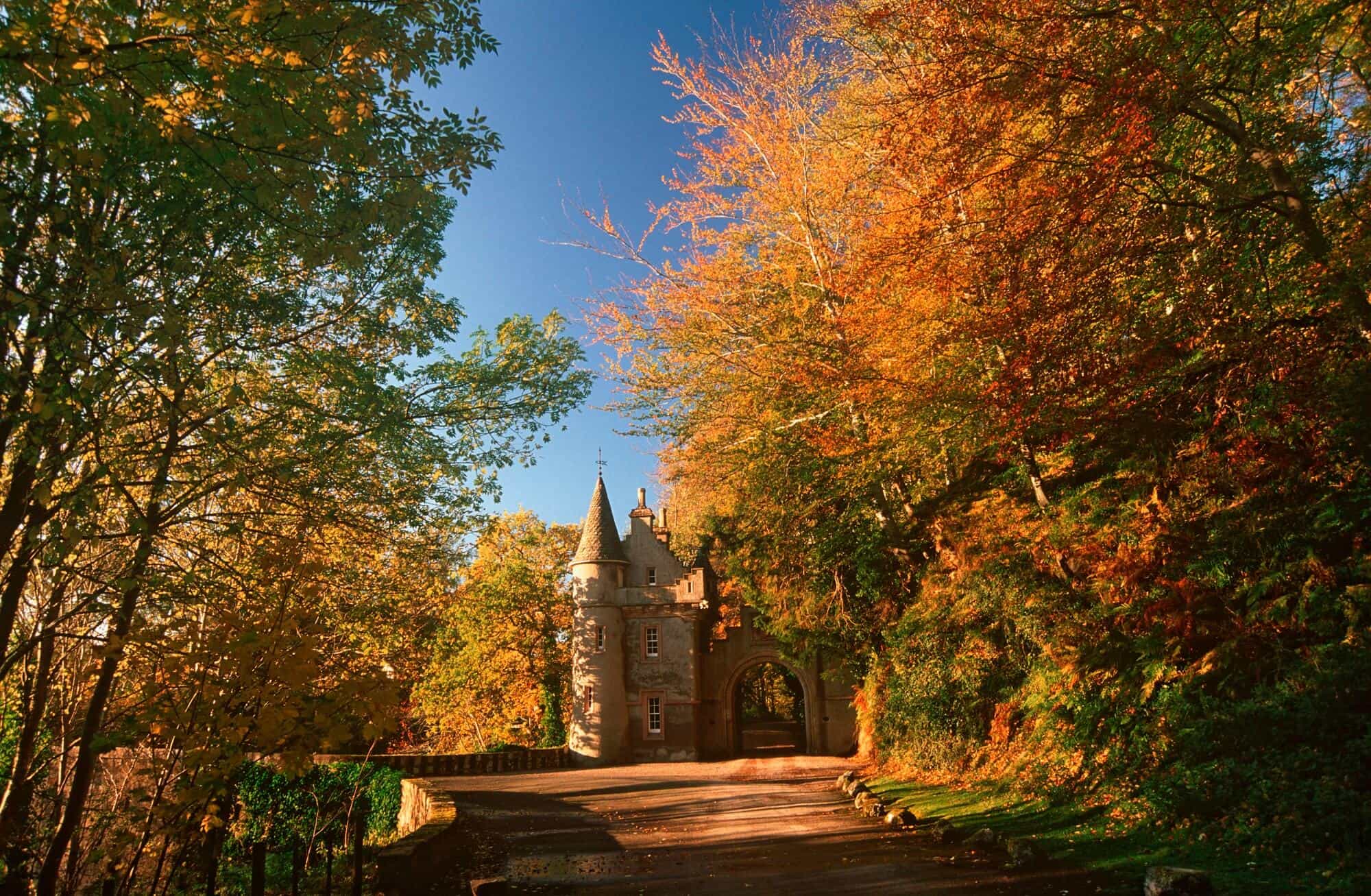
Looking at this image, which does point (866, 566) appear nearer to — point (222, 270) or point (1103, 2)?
point (1103, 2)

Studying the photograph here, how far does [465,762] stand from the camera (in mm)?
24125

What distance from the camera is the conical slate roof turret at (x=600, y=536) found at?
1153 inches

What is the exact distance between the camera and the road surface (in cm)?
727

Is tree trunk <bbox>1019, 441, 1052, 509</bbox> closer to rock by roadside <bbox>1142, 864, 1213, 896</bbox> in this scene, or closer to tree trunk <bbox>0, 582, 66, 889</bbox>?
rock by roadside <bbox>1142, 864, 1213, 896</bbox>

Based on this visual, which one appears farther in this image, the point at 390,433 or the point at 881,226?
the point at 881,226

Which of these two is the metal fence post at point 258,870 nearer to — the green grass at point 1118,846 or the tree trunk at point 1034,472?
the green grass at point 1118,846

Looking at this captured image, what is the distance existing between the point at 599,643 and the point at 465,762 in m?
6.27

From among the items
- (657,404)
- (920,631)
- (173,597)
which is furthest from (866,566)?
(173,597)

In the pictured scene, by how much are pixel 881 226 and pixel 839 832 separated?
8.95 m

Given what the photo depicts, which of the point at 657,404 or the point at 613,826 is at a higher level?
the point at 657,404

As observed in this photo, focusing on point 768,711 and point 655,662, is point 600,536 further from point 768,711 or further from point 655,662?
point 768,711

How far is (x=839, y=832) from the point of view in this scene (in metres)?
10.1

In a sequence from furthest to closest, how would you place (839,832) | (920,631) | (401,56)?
1. (920,631)
2. (839,832)
3. (401,56)

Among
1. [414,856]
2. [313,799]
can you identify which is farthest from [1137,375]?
[313,799]
